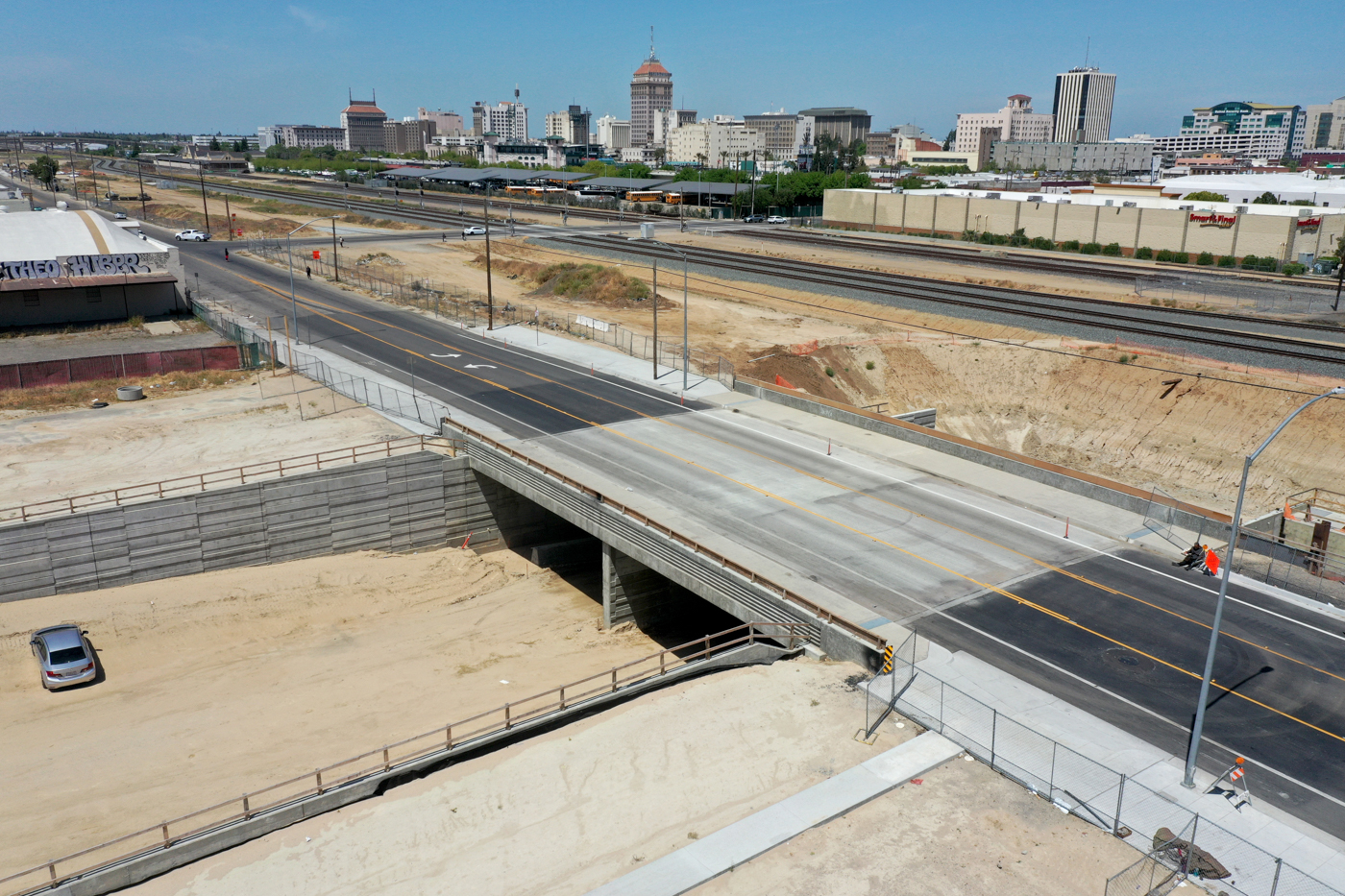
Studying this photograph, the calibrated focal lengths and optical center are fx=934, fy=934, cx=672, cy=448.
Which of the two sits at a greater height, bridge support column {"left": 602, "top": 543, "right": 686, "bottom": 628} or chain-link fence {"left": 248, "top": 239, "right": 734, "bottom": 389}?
chain-link fence {"left": 248, "top": 239, "right": 734, "bottom": 389}

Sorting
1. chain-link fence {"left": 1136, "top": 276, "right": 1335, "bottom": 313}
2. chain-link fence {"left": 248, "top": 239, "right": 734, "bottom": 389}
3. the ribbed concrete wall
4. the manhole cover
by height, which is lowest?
the ribbed concrete wall

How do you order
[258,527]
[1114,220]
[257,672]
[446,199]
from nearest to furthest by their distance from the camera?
[257,672] < [258,527] < [1114,220] < [446,199]

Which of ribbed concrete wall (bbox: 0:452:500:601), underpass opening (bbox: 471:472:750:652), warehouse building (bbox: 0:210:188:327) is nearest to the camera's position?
ribbed concrete wall (bbox: 0:452:500:601)

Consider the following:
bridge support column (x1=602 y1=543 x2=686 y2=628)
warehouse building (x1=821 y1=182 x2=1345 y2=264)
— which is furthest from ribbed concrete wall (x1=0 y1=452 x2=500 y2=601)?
warehouse building (x1=821 y1=182 x2=1345 y2=264)

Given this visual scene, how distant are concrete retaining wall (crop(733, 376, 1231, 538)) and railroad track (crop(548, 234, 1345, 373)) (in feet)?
82.0

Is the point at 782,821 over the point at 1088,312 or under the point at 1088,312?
under

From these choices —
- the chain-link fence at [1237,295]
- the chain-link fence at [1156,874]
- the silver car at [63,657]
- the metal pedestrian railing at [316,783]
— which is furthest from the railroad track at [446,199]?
the chain-link fence at [1156,874]

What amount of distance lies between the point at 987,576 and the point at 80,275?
61.4m

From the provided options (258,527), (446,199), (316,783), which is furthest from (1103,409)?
(446,199)

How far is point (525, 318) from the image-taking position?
217ft

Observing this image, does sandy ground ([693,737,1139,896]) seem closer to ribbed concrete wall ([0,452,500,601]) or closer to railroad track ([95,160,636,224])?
ribbed concrete wall ([0,452,500,601])

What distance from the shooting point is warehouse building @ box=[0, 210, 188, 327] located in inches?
2377

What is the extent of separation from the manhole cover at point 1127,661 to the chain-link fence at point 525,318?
27.3 metres

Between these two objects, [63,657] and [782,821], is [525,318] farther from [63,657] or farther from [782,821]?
[782,821]
